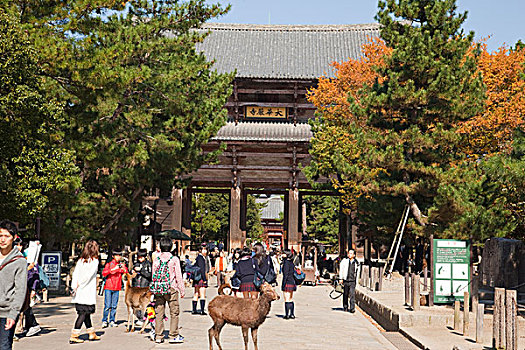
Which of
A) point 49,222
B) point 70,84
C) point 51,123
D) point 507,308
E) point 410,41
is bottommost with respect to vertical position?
point 507,308

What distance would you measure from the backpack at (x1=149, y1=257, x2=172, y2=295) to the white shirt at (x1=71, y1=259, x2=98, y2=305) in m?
0.92

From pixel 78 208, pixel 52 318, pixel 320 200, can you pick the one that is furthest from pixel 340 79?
pixel 320 200

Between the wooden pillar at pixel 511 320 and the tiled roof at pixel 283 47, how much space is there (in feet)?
94.3

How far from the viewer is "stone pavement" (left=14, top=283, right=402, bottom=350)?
959 cm

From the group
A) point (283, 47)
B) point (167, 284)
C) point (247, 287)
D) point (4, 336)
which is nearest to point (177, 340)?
point (167, 284)

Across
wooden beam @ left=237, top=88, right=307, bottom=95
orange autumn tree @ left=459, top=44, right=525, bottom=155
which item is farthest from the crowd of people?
wooden beam @ left=237, top=88, right=307, bottom=95

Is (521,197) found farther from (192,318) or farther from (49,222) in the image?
(49,222)

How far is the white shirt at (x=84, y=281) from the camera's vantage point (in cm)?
930

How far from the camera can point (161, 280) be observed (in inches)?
377

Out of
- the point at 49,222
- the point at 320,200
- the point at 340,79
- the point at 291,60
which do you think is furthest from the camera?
the point at 320,200

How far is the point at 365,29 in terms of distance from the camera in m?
43.6

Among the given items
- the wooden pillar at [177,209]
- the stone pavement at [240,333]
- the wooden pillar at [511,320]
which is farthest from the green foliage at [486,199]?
the wooden pillar at [177,209]

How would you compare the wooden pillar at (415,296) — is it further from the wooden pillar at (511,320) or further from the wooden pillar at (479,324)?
the wooden pillar at (511,320)

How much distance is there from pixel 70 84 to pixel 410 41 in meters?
10.2
